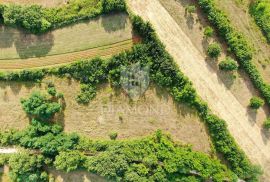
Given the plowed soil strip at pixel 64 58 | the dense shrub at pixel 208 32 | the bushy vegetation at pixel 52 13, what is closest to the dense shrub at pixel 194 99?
the plowed soil strip at pixel 64 58

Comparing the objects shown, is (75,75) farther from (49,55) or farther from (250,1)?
(250,1)

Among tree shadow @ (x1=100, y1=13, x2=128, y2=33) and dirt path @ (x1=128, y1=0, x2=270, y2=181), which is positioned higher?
tree shadow @ (x1=100, y1=13, x2=128, y2=33)

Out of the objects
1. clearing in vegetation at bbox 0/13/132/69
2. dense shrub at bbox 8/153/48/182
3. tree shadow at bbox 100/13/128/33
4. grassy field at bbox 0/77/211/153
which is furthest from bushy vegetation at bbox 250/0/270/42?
dense shrub at bbox 8/153/48/182

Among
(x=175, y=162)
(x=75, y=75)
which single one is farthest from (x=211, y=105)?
(x=75, y=75)

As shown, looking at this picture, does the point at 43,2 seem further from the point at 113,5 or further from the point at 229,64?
the point at 229,64

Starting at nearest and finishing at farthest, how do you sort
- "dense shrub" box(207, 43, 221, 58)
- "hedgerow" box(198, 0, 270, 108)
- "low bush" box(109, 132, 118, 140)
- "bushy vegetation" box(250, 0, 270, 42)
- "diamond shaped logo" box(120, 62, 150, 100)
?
"dense shrub" box(207, 43, 221, 58)
"hedgerow" box(198, 0, 270, 108)
"diamond shaped logo" box(120, 62, 150, 100)
"low bush" box(109, 132, 118, 140)
"bushy vegetation" box(250, 0, 270, 42)

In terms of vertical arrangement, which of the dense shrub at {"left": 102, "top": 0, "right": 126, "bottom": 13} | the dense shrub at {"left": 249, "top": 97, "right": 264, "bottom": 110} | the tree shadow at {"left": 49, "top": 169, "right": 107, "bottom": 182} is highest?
the dense shrub at {"left": 102, "top": 0, "right": 126, "bottom": 13}

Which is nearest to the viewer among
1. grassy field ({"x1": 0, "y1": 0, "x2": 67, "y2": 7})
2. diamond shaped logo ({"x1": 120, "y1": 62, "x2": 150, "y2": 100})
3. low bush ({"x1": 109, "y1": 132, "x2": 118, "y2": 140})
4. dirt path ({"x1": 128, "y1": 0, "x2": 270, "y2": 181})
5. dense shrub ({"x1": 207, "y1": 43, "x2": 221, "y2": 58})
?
dense shrub ({"x1": 207, "y1": 43, "x2": 221, "y2": 58})

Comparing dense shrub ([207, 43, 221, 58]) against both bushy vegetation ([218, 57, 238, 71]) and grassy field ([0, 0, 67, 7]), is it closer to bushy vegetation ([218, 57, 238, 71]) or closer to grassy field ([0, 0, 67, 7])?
bushy vegetation ([218, 57, 238, 71])
